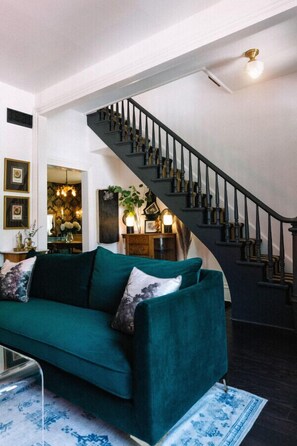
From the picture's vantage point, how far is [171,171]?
4645 mm

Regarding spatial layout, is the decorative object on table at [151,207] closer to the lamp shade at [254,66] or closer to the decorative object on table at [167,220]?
the decorative object on table at [167,220]

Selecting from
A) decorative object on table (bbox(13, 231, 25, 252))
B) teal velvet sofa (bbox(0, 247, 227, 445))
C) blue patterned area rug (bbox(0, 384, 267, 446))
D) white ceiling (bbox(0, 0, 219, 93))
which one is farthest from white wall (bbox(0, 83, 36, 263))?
blue patterned area rug (bbox(0, 384, 267, 446))

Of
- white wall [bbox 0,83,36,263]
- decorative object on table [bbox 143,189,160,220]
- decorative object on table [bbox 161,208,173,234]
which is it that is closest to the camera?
white wall [bbox 0,83,36,263]

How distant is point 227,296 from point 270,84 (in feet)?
10.7

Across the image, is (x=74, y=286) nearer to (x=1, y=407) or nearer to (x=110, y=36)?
(x=1, y=407)

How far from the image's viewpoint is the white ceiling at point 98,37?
2584mm

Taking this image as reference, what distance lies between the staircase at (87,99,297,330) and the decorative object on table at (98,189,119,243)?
42.1 inches

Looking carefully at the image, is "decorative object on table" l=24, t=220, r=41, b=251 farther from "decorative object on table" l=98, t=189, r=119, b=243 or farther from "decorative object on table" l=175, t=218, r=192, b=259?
"decorative object on table" l=175, t=218, r=192, b=259

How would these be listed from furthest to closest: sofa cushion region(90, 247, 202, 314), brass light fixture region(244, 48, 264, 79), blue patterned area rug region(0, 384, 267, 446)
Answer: brass light fixture region(244, 48, 264, 79)
sofa cushion region(90, 247, 202, 314)
blue patterned area rug region(0, 384, 267, 446)

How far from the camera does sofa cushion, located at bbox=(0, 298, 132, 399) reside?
1439 millimetres

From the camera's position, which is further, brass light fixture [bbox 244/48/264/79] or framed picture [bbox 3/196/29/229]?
framed picture [bbox 3/196/29/229]

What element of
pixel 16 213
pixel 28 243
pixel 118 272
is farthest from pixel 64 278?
pixel 16 213

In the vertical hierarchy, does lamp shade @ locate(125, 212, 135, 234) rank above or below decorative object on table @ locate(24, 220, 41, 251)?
above

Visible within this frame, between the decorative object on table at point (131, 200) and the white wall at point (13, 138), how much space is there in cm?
175
